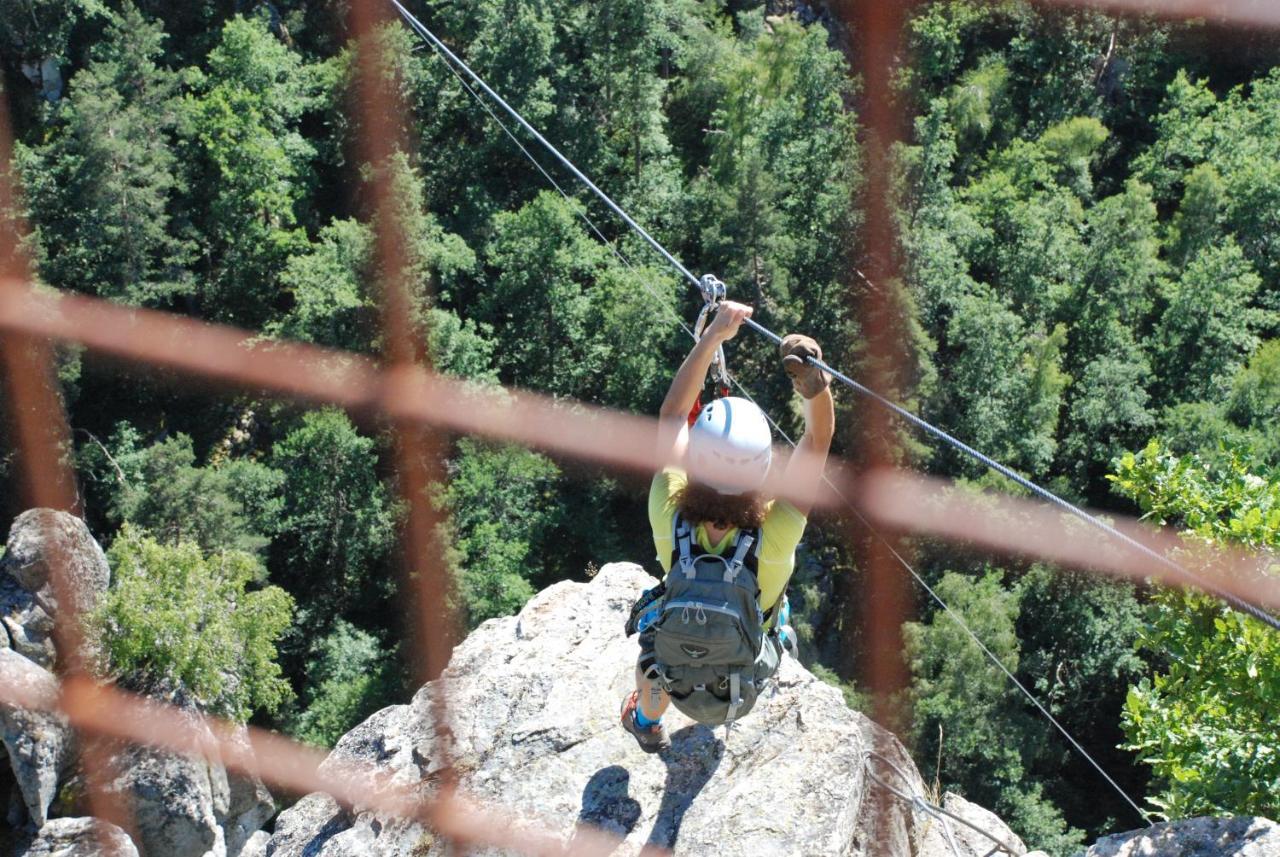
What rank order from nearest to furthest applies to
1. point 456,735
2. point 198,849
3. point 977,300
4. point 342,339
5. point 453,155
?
point 456,735
point 198,849
point 342,339
point 977,300
point 453,155

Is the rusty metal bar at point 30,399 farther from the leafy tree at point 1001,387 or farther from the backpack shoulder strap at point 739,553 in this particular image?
the backpack shoulder strap at point 739,553

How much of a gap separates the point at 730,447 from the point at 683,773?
1.86 m

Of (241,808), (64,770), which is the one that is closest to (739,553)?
(64,770)

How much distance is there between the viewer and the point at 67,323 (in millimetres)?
27688

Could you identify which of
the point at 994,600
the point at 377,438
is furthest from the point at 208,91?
the point at 994,600

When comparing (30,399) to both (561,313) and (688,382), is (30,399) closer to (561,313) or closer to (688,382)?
(561,313)

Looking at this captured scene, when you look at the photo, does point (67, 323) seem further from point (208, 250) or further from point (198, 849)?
point (198, 849)

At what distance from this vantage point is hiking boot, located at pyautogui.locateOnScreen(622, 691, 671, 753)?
6.23m

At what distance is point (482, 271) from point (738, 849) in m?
25.6

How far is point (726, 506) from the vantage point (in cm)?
518

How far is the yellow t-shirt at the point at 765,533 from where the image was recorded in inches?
204

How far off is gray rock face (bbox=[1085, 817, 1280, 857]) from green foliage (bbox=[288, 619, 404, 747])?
20060 millimetres

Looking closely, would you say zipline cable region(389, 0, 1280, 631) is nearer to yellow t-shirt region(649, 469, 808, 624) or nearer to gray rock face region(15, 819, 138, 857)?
yellow t-shirt region(649, 469, 808, 624)

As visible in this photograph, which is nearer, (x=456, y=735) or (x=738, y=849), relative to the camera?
(x=738, y=849)
